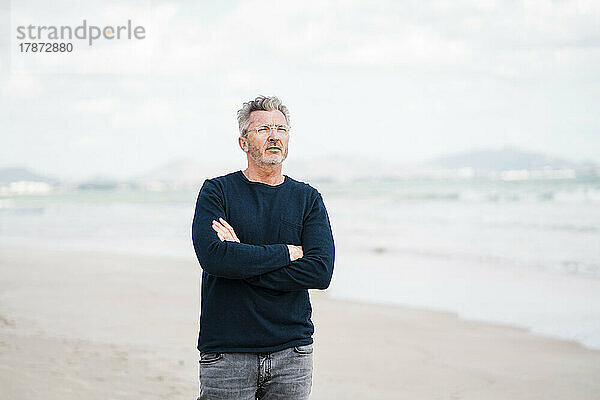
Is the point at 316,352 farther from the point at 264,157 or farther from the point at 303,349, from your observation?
the point at 264,157

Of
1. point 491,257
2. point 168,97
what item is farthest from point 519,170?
point 491,257

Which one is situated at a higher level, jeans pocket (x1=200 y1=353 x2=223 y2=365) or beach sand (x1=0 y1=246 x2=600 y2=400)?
jeans pocket (x1=200 y1=353 x2=223 y2=365)

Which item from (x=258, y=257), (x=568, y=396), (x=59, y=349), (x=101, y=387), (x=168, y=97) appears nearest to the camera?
(x=258, y=257)

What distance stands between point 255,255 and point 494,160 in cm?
5122

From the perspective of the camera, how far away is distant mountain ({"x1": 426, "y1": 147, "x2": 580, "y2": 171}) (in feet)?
160

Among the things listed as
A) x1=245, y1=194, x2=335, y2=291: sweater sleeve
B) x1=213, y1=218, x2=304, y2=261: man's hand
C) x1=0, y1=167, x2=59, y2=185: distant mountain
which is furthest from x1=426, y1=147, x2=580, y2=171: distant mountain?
x1=213, y1=218, x2=304, y2=261: man's hand

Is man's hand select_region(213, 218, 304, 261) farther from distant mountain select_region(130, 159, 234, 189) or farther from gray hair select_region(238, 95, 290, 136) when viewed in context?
distant mountain select_region(130, 159, 234, 189)

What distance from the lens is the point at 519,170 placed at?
164 feet

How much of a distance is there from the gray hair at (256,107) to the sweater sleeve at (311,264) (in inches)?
14.1

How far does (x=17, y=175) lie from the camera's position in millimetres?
46375

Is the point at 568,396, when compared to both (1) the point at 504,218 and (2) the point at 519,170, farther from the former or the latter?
(2) the point at 519,170

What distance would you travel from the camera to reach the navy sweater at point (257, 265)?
244 cm

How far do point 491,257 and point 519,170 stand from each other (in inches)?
1541

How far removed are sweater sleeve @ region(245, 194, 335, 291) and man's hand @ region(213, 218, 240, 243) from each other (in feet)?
0.51
